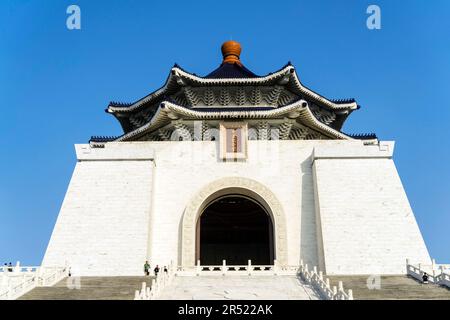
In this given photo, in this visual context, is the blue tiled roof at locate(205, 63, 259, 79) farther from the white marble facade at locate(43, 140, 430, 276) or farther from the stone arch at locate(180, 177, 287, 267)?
the stone arch at locate(180, 177, 287, 267)

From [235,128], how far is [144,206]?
525 centimetres

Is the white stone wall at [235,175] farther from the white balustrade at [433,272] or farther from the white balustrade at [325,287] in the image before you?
the white balustrade at [433,272]

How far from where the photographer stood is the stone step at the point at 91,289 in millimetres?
13914

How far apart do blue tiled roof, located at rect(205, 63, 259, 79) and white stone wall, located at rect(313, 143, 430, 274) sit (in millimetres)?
6474

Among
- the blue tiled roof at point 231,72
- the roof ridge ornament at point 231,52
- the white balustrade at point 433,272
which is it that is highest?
the roof ridge ornament at point 231,52

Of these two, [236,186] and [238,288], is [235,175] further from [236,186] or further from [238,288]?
[238,288]

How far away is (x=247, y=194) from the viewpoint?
20844 mm

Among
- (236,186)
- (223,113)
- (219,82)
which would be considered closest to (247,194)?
(236,186)

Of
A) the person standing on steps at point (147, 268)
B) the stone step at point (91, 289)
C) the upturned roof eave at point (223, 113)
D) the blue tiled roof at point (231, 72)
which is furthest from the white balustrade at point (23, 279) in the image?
the blue tiled roof at point (231, 72)

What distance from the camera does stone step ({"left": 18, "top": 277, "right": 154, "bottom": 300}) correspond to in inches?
548

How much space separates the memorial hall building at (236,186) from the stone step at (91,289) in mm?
1550

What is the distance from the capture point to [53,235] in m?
18.9

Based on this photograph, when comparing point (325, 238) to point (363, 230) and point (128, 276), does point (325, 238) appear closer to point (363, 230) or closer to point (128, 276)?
point (363, 230)

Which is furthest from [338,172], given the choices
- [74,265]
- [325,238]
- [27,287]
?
[27,287]
